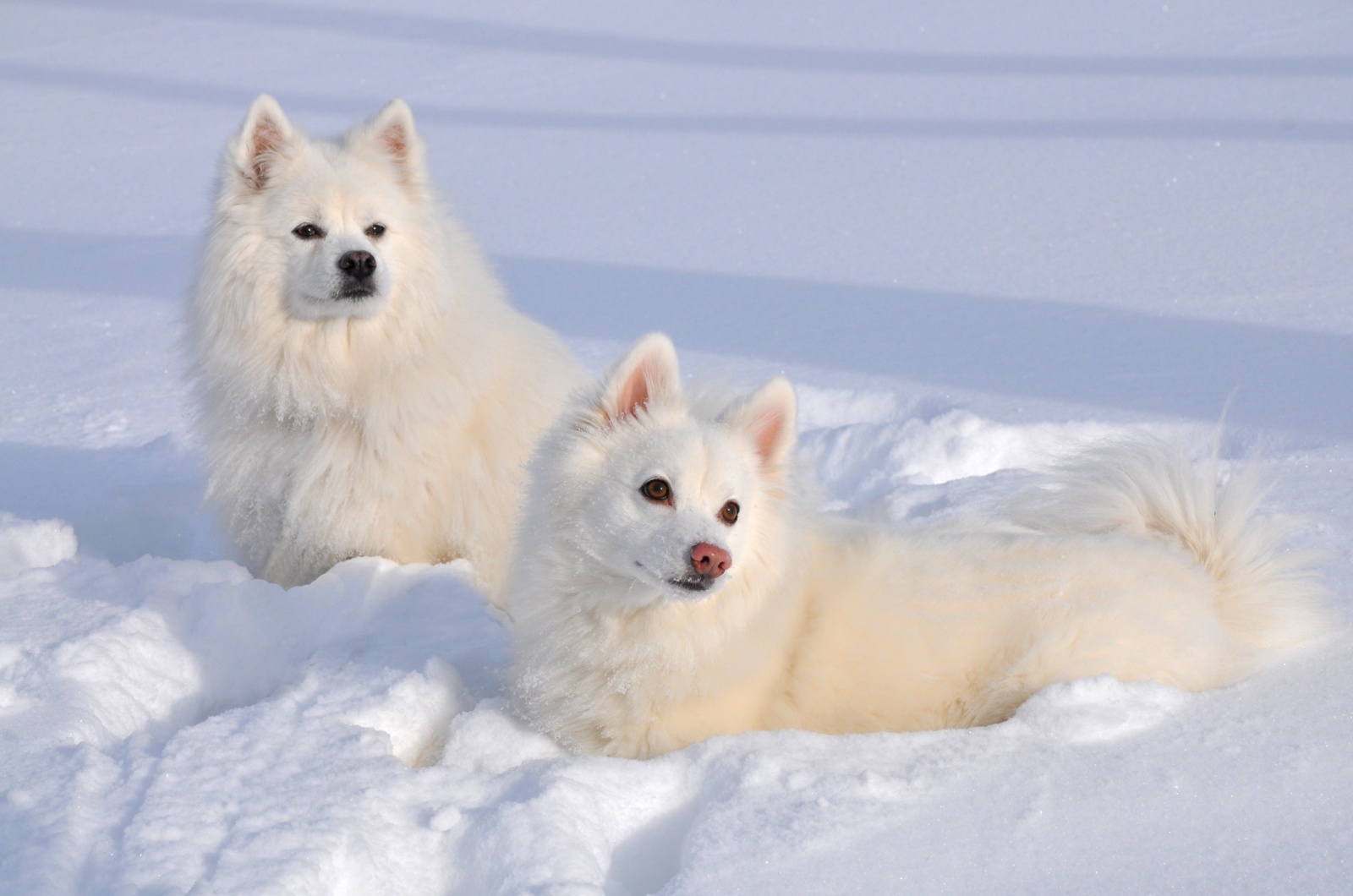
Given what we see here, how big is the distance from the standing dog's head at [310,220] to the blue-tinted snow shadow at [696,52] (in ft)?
25.4

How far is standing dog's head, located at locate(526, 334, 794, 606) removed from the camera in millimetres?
2865

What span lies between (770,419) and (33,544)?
110 inches

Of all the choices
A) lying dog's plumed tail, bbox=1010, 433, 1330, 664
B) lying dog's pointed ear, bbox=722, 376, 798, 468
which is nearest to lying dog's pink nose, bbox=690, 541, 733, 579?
lying dog's pointed ear, bbox=722, 376, 798, 468

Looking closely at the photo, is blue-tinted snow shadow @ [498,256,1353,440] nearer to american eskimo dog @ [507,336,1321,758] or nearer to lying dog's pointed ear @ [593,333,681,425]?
american eskimo dog @ [507,336,1321,758]

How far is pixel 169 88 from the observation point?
1198 cm

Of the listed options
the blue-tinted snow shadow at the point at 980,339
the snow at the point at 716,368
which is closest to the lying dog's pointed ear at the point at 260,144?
the snow at the point at 716,368

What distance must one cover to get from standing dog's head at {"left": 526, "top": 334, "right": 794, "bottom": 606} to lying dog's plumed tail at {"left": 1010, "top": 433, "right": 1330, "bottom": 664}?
1027 millimetres

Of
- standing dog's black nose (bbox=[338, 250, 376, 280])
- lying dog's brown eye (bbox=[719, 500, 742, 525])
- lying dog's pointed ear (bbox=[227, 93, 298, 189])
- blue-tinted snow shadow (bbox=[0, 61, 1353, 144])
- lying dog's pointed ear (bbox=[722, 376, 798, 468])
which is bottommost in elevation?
lying dog's brown eye (bbox=[719, 500, 742, 525])

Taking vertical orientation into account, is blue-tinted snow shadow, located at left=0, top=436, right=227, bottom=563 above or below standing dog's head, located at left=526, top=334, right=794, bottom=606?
below

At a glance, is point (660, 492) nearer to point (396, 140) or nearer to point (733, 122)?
point (396, 140)

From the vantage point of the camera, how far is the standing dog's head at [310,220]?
4062mm

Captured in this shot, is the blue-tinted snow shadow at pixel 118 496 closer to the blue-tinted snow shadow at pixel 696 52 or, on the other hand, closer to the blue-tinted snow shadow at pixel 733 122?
the blue-tinted snow shadow at pixel 733 122

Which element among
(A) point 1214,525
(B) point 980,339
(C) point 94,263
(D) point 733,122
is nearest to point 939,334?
(B) point 980,339

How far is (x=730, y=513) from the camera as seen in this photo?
296 cm
